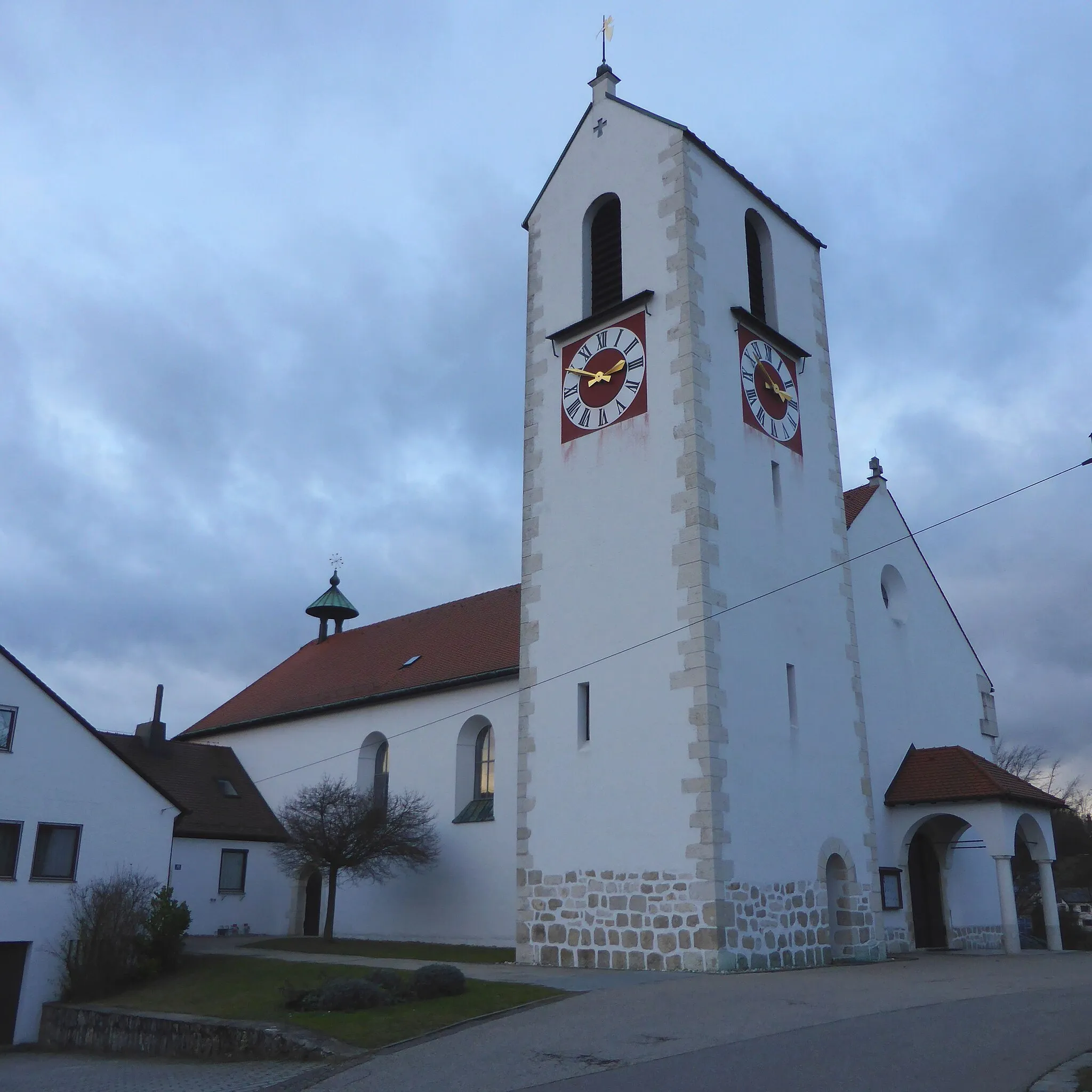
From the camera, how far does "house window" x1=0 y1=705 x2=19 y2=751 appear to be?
72.5ft

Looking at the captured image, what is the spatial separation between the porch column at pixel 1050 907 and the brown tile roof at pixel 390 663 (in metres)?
11.3

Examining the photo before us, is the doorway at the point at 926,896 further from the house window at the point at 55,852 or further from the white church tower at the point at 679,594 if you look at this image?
the house window at the point at 55,852

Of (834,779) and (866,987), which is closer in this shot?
(866,987)

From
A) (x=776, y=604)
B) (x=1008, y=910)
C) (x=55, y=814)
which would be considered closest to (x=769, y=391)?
(x=776, y=604)

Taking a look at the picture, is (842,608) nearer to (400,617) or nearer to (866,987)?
(866,987)

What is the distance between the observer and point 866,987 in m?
14.4

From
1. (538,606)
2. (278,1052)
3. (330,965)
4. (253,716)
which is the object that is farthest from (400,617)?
(278,1052)

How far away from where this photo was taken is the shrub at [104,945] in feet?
66.8

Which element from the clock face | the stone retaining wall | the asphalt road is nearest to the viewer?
the asphalt road

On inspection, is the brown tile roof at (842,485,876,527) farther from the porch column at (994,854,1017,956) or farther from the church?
the porch column at (994,854,1017,956)

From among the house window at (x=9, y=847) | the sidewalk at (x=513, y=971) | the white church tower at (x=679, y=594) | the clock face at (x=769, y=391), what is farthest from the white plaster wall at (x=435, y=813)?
the house window at (x=9, y=847)

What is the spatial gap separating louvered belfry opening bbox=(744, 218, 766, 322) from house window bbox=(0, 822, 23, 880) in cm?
1765

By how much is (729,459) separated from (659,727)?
5.09m

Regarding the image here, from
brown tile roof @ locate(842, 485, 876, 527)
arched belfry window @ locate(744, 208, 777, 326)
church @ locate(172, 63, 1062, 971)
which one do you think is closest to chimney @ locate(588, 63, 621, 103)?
church @ locate(172, 63, 1062, 971)
